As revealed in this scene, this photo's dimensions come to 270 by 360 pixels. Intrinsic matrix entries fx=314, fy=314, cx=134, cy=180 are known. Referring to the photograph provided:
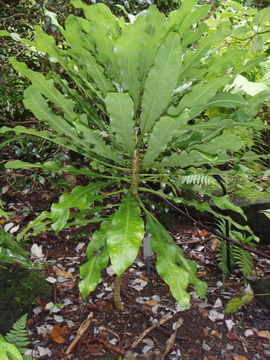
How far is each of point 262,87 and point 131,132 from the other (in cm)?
144

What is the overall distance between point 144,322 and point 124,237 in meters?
0.83

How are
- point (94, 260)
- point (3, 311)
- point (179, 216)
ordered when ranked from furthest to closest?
1. point (179, 216)
2. point (3, 311)
3. point (94, 260)

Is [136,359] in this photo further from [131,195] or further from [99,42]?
[99,42]

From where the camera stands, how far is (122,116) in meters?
0.94

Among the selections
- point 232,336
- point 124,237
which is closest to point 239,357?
point 232,336

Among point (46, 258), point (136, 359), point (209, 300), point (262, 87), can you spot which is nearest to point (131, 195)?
point (136, 359)

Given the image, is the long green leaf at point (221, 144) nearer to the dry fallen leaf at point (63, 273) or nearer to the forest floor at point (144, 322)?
the forest floor at point (144, 322)

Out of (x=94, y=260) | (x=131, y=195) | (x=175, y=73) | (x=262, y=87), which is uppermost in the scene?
(x=175, y=73)

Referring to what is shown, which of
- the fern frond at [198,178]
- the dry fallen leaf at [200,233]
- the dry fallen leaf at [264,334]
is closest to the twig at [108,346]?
the dry fallen leaf at [264,334]

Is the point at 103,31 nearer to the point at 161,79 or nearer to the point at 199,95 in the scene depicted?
the point at 161,79

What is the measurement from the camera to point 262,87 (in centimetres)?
208

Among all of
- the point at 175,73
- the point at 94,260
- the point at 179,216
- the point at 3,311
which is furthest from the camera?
the point at 179,216

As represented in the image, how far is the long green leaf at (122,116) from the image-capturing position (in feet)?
2.84

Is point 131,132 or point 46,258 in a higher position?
Answer: point 131,132
